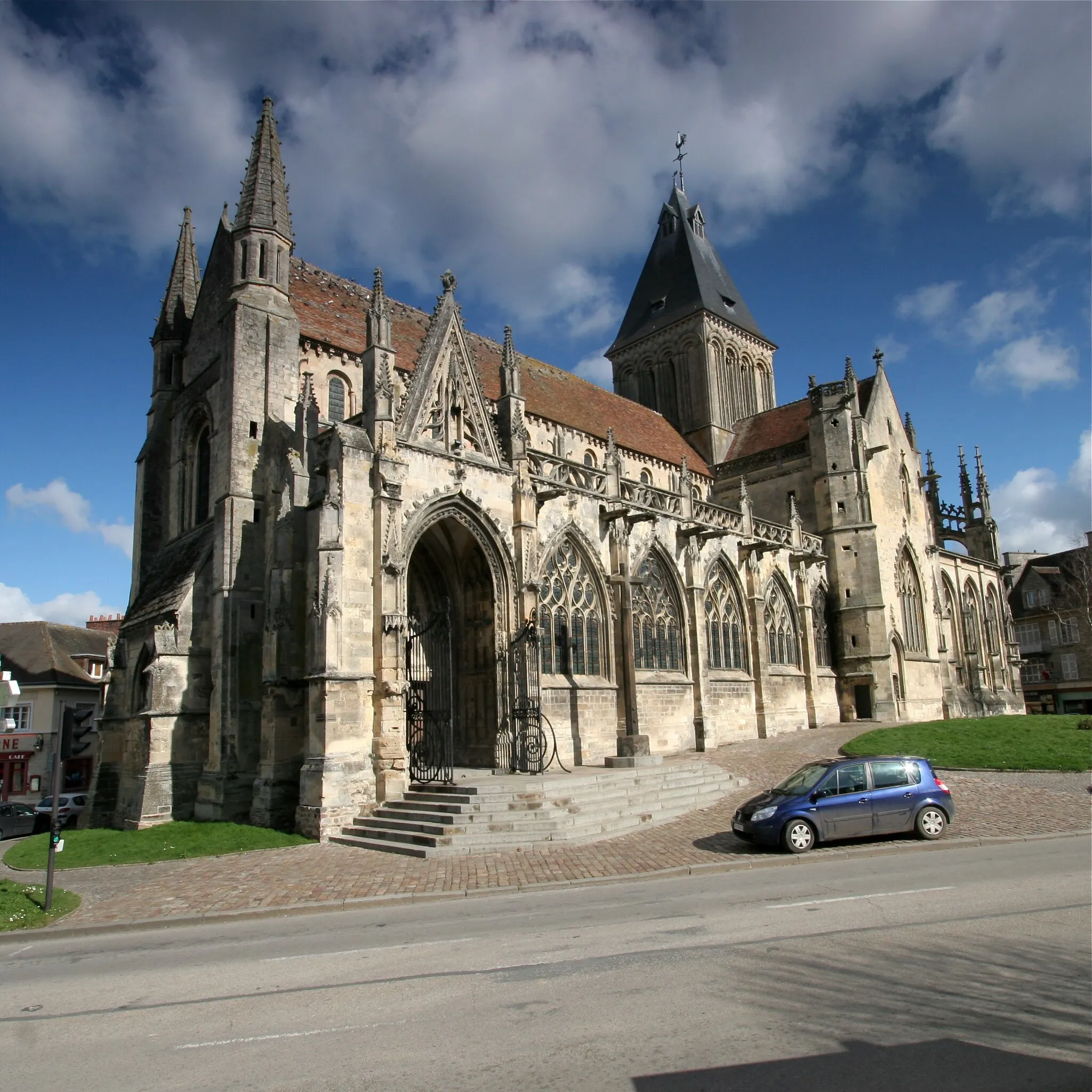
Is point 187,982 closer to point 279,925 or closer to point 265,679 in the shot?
point 279,925

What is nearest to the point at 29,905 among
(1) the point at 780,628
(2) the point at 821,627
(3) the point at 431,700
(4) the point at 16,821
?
(3) the point at 431,700

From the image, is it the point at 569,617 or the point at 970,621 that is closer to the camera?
the point at 569,617

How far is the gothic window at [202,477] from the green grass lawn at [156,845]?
28.9 feet

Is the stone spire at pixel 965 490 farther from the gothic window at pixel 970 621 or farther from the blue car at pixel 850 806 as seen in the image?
the blue car at pixel 850 806

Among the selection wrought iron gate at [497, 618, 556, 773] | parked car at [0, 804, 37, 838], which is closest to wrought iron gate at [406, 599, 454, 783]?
wrought iron gate at [497, 618, 556, 773]

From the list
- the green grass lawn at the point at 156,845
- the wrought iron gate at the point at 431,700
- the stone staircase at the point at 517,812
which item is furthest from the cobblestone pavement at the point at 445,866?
the wrought iron gate at the point at 431,700

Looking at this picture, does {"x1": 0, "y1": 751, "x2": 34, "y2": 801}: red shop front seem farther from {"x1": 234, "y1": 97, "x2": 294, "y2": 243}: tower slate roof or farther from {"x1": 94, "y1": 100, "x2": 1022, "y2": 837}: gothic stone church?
{"x1": 234, "y1": 97, "x2": 294, "y2": 243}: tower slate roof

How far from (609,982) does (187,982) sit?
12.1 feet

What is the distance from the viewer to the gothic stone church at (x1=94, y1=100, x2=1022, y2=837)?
1668 cm

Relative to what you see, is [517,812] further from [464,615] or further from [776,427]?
[776,427]

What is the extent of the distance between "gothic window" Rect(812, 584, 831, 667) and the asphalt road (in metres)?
22.8

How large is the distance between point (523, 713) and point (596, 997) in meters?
12.4

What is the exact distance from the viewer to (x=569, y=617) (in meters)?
21.9

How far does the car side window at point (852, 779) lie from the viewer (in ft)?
42.4
